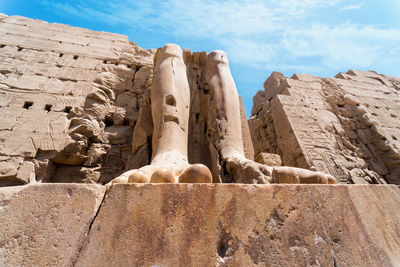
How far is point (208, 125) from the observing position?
2047 millimetres

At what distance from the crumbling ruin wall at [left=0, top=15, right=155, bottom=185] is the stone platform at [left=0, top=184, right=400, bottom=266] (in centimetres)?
138

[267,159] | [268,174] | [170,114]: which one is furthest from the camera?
[267,159]

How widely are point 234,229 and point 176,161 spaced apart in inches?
28.7

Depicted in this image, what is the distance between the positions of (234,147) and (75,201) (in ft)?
4.16

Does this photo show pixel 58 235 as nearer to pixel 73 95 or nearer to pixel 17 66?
pixel 73 95

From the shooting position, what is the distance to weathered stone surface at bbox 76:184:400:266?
0.79m

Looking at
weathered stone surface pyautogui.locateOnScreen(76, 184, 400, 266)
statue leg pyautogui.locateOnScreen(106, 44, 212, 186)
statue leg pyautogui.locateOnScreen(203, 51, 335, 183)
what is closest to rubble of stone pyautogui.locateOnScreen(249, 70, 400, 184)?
statue leg pyautogui.locateOnScreen(203, 51, 335, 183)

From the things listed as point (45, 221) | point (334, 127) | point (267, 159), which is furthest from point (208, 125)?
point (334, 127)

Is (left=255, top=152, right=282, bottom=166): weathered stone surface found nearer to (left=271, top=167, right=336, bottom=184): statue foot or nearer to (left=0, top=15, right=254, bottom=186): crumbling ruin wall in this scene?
(left=0, top=15, right=254, bottom=186): crumbling ruin wall

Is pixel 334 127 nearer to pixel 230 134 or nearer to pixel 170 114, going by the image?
pixel 230 134

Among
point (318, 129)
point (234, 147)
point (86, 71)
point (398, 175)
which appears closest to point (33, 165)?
point (86, 71)

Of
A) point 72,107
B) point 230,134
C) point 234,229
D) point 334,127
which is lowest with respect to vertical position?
point 234,229

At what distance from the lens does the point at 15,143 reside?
2.23m

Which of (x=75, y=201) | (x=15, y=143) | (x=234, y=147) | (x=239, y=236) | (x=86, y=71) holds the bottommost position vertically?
(x=239, y=236)
